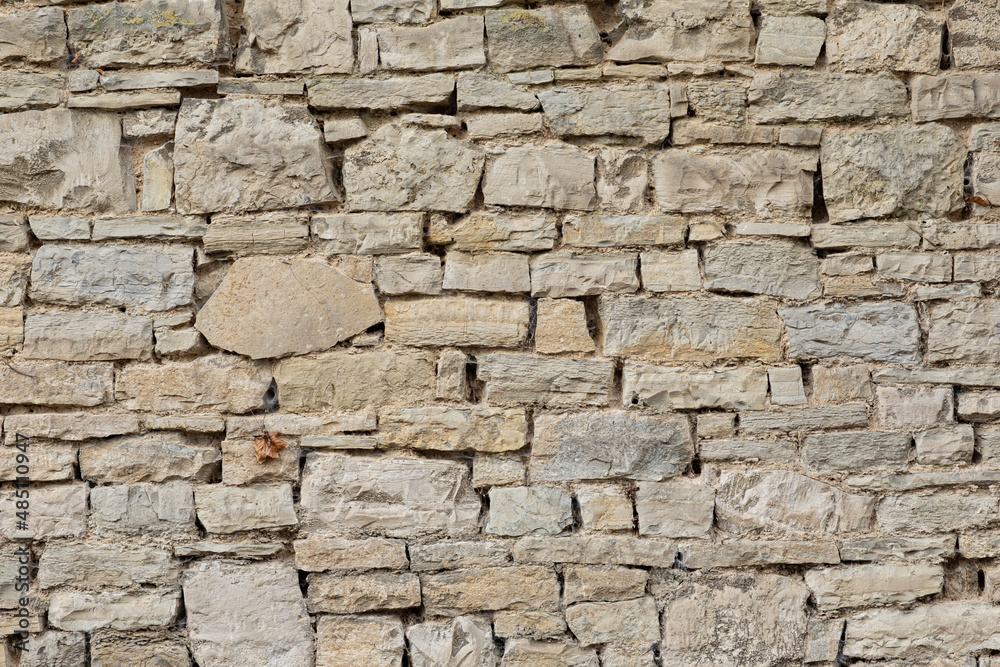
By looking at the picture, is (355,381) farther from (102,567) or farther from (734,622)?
(734,622)

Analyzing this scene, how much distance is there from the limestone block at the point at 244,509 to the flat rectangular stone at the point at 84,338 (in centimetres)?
51

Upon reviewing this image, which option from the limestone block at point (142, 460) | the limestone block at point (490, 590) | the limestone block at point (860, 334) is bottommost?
the limestone block at point (490, 590)

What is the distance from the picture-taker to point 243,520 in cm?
228

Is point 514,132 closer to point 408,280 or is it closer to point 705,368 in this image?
point 408,280

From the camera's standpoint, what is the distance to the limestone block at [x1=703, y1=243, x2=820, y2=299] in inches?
91.4

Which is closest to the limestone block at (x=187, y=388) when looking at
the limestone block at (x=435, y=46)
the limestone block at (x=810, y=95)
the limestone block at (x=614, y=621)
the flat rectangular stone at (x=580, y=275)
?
the flat rectangular stone at (x=580, y=275)

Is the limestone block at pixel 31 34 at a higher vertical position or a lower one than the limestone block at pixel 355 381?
higher

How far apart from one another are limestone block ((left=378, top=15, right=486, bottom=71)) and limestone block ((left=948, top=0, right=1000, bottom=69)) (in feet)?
4.88

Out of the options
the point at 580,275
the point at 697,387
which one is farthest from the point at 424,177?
the point at 697,387

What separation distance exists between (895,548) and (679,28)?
5.68 ft

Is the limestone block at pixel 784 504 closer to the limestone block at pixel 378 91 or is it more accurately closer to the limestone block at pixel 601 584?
the limestone block at pixel 601 584

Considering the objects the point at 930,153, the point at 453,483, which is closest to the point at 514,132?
the point at 453,483

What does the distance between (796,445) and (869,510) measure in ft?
0.98

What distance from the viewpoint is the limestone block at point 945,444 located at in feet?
7.56
